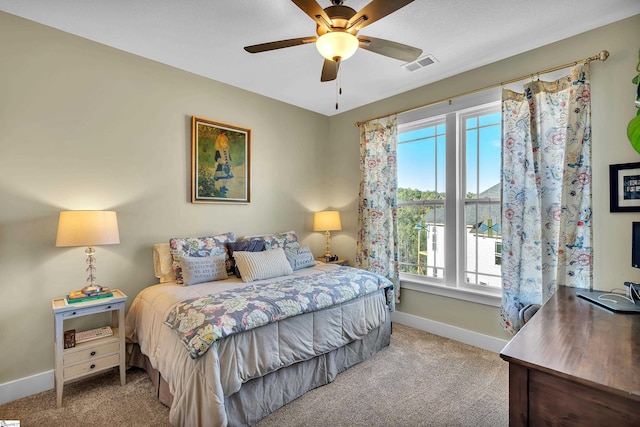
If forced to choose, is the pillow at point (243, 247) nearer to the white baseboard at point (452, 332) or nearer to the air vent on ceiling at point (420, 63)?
the white baseboard at point (452, 332)

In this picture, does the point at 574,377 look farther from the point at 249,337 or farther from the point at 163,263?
the point at 163,263

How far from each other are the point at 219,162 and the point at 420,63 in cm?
230

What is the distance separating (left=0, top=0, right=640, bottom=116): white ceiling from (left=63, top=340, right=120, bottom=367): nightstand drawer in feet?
8.01

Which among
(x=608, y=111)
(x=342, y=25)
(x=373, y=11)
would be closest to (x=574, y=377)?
(x=373, y=11)

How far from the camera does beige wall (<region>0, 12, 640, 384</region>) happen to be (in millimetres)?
2223

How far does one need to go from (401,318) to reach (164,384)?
256 cm

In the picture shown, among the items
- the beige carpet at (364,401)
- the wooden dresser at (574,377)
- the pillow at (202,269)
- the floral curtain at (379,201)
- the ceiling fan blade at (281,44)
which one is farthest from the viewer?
the floral curtain at (379,201)

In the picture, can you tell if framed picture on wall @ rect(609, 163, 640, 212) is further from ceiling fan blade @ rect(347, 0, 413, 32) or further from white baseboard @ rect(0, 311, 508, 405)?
ceiling fan blade @ rect(347, 0, 413, 32)

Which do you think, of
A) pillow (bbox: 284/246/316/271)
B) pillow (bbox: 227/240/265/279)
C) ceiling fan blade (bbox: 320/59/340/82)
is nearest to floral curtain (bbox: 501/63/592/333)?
ceiling fan blade (bbox: 320/59/340/82)

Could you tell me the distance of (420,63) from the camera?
2.93m

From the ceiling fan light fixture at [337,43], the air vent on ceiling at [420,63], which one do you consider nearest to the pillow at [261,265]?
the ceiling fan light fixture at [337,43]

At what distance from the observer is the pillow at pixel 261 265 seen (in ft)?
9.07

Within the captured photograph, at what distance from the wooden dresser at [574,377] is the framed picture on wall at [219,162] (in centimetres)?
294

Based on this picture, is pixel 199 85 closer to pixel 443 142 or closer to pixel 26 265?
pixel 26 265
